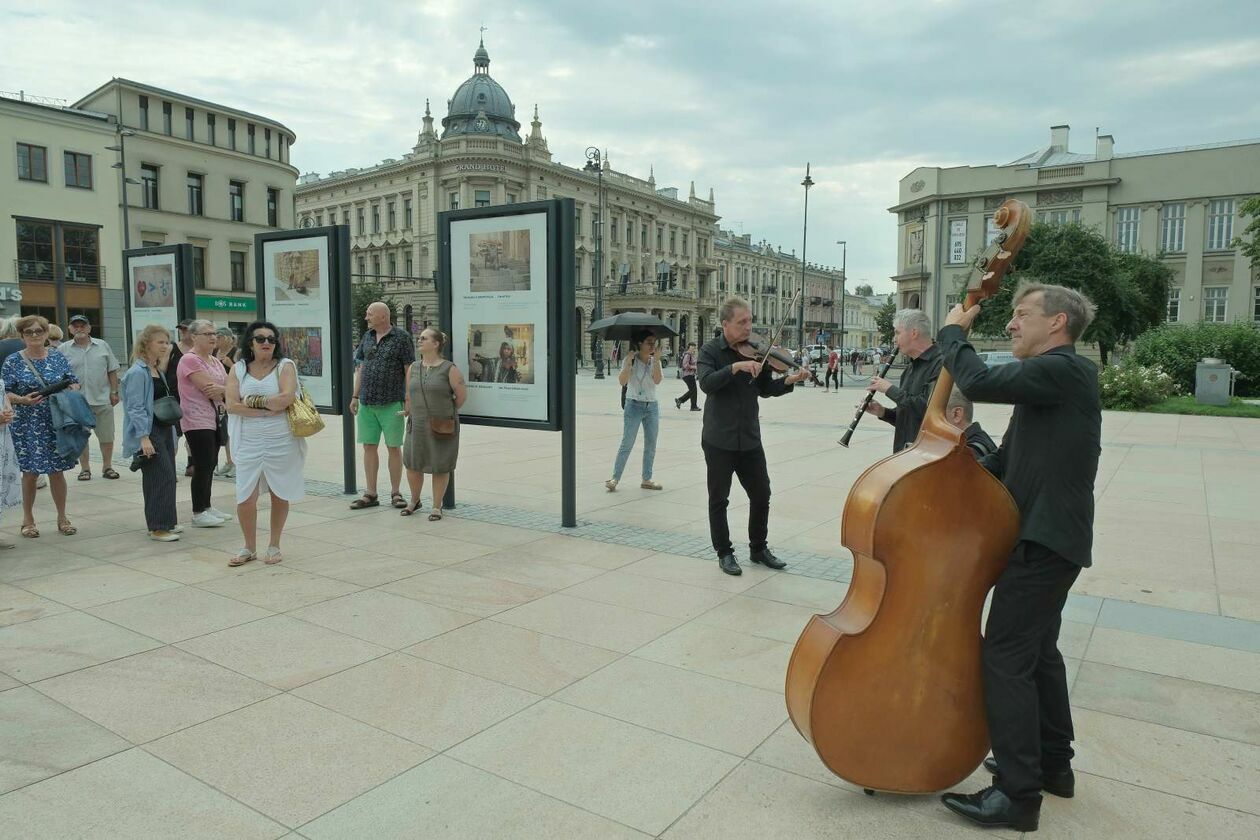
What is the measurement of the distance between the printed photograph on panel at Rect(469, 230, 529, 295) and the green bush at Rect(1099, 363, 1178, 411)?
1845cm

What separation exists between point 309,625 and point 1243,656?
5.03 m

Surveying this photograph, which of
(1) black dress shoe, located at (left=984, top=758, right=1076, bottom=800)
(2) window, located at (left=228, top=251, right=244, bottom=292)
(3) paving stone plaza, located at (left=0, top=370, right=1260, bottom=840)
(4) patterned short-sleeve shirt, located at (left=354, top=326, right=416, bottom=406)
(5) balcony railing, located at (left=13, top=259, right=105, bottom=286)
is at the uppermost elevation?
(2) window, located at (left=228, top=251, right=244, bottom=292)

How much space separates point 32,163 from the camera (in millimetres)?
38312

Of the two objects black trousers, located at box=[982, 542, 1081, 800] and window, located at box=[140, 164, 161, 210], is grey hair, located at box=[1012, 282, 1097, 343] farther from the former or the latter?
window, located at box=[140, 164, 161, 210]

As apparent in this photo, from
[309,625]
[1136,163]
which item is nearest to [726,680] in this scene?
[309,625]

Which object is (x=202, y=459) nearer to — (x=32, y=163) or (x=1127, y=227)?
(x=32, y=163)

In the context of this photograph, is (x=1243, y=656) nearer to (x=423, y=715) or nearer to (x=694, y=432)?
(x=423, y=715)

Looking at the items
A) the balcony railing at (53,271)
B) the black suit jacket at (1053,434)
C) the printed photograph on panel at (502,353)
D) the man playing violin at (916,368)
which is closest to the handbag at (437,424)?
the printed photograph on panel at (502,353)

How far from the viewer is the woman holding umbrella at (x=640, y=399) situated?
29.8 feet

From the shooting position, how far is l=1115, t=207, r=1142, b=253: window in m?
64.1

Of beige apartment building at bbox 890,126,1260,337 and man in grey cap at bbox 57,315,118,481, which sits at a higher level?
beige apartment building at bbox 890,126,1260,337

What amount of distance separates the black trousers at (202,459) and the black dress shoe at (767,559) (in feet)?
15.7

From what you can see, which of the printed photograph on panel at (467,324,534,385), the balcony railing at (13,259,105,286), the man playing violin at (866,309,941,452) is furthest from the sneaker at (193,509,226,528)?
the balcony railing at (13,259,105,286)

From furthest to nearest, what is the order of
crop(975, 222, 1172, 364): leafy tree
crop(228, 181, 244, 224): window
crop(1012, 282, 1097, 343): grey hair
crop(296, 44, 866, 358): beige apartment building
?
crop(296, 44, 866, 358): beige apartment building
crop(228, 181, 244, 224): window
crop(975, 222, 1172, 364): leafy tree
crop(1012, 282, 1097, 343): grey hair
